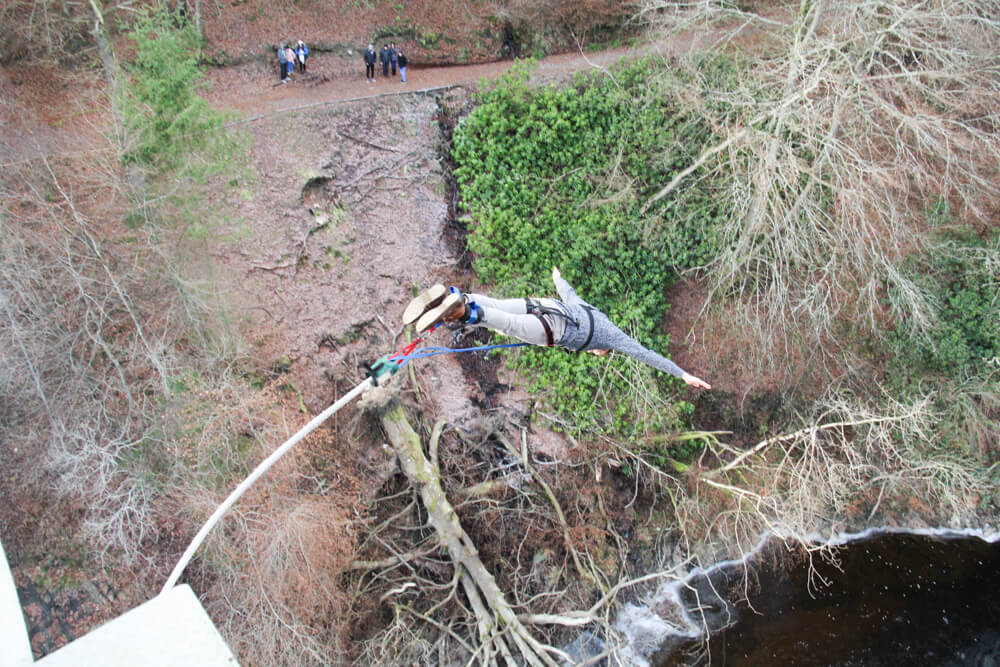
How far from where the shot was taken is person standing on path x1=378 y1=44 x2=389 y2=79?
13.0 metres

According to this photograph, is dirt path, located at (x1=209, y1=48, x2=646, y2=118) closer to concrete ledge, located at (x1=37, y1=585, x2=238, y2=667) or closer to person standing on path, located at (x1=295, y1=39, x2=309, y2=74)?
person standing on path, located at (x1=295, y1=39, x2=309, y2=74)

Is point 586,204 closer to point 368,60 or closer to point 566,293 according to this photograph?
point 368,60

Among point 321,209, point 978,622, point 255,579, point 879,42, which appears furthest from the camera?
point 978,622

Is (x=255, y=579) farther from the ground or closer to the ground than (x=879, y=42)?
closer to the ground

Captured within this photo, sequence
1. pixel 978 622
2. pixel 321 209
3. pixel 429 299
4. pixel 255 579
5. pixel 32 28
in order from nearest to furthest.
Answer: pixel 429 299, pixel 255 579, pixel 32 28, pixel 321 209, pixel 978 622

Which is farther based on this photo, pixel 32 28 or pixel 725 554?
pixel 725 554

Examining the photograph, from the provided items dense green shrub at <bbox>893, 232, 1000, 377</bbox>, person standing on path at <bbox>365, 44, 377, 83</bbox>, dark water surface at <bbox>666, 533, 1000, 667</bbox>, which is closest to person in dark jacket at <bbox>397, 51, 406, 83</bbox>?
person standing on path at <bbox>365, 44, 377, 83</bbox>

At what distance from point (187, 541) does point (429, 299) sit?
829 cm

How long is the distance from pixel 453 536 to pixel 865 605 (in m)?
9.15

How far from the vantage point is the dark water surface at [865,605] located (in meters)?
13.0

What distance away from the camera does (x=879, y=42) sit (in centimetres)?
916

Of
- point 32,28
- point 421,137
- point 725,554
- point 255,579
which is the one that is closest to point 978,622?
point 725,554

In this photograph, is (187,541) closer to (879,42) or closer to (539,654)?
(539,654)

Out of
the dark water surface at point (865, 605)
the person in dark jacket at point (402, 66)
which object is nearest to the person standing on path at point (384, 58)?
the person in dark jacket at point (402, 66)
